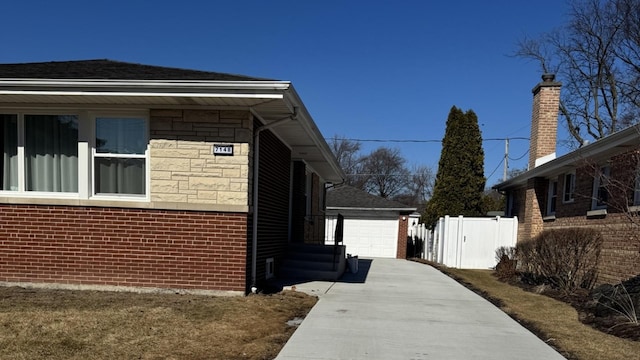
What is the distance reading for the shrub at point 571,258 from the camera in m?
9.10

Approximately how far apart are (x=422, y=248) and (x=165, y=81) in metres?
18.5

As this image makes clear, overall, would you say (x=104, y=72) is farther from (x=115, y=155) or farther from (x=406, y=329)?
(x=406, y=329)

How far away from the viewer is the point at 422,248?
22.3 m

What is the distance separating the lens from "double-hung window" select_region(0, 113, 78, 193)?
23.3ft

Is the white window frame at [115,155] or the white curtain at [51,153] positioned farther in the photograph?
the white curtain at [51,153]

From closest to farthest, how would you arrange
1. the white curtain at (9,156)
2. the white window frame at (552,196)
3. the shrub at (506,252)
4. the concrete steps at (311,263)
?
1. the white curtain at (9,156)
2. the concrete steps at (311,263)
3. the white window frame at (552,196)
4. the shrub at (506,252)

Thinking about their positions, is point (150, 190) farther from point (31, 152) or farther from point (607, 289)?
point (607, 289)

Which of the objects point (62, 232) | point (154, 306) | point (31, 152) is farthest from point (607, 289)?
point (31, 152)

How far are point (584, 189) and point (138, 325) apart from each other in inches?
404

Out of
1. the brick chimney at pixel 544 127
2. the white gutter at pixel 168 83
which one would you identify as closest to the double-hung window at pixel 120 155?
the white gutter at pixel 168 83

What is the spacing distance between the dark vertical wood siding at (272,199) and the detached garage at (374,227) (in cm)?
1152

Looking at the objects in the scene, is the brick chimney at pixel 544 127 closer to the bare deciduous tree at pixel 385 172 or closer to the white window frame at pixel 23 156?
the white window frame at pixel 23 156

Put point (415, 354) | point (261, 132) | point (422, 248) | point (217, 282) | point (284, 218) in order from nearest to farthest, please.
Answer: point (415, 354), point (217, 282), point (261, 132), point (284, 218), point (422, 248)

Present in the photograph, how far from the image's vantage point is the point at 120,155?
23.1 ft
